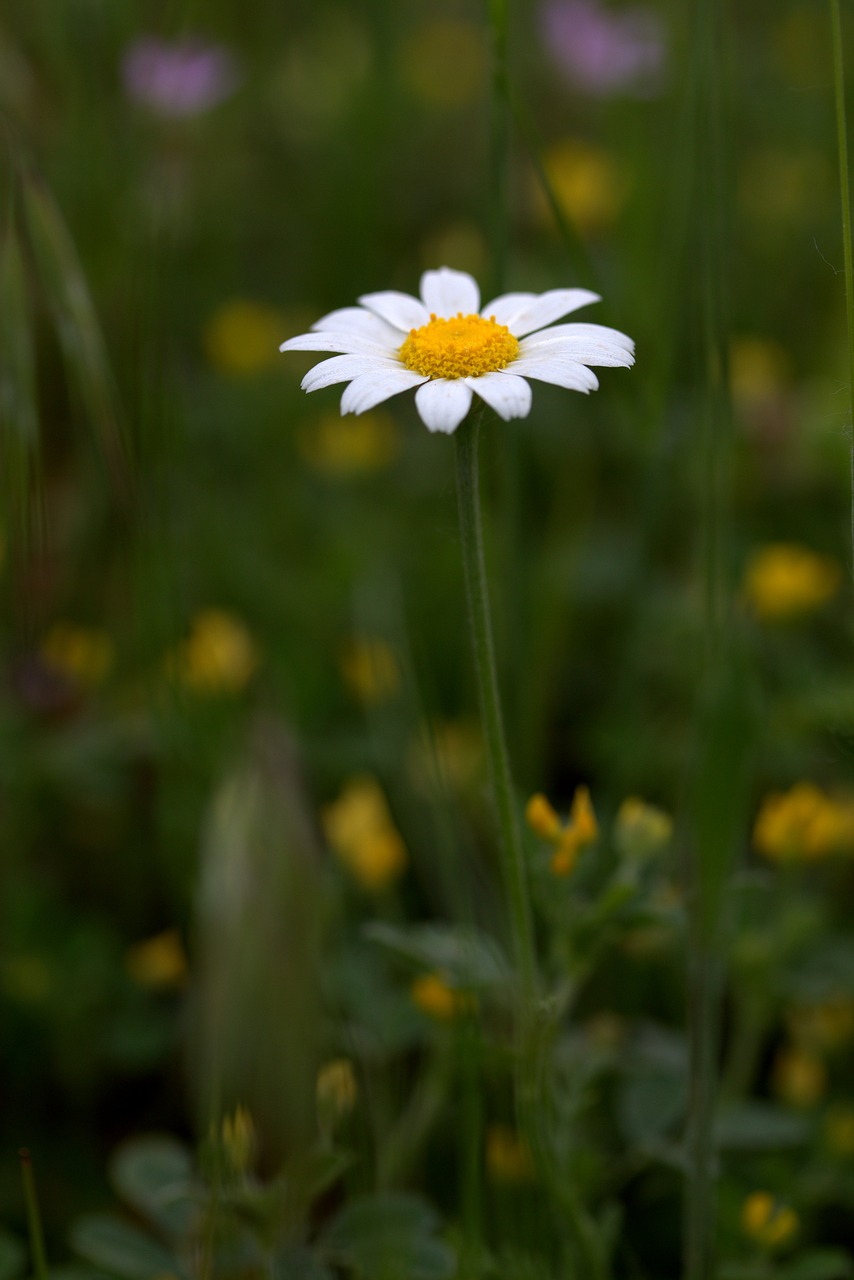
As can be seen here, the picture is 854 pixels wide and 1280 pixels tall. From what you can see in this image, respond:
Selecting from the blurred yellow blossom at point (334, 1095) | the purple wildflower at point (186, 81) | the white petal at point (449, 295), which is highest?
the purple wildflower at point (186, 81)

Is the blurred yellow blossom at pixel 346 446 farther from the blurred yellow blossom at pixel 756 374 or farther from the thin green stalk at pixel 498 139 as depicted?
the thin green stalk at pixel 498 139

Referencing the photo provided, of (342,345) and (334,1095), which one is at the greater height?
(342,345)

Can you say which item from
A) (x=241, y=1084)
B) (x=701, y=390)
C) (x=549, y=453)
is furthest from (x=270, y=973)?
(x=549, y=453)

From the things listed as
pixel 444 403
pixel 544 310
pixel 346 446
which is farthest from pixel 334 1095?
pixel 346 446

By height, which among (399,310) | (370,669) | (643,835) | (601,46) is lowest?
(643,835)

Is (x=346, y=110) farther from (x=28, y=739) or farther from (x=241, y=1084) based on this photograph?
(x=241, y=1084)

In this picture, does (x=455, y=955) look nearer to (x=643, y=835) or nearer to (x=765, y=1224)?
(x=643, y=835)

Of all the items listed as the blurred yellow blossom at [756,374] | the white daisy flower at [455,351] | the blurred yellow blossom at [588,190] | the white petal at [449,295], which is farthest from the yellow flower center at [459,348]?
the blurred yellow blossom at [588,190]
